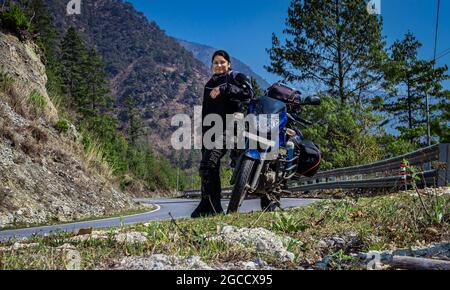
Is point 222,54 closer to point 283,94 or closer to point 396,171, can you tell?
point 283,94

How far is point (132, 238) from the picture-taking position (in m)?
3.05

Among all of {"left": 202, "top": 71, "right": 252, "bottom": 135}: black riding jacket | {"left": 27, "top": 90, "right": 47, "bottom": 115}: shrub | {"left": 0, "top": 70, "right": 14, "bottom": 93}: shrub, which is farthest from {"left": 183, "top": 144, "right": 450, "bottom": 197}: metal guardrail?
{"left": 0, "top": 70, "right": 14, "bottom": 93}: shrub

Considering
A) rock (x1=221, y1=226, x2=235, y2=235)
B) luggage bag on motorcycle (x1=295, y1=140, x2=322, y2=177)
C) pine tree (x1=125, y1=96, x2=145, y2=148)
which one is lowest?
rock (x1=221, y1=226, x2=235, y2=235)

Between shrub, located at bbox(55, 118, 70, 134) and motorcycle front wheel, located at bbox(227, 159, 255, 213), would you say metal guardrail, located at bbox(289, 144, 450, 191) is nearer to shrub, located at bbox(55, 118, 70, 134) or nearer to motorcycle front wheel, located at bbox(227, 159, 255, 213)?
motorcycle front wheel, located at bbox(227, 159, 255, 213)

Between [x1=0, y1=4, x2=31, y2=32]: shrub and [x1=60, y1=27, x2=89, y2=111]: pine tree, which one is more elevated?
[x1=60, y1=27, x2=89, y2=111]: pine tree

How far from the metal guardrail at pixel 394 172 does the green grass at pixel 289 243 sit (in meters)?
0.52

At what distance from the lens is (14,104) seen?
1155cm

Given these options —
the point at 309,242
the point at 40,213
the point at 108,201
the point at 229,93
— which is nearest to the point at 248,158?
the point at 229,93

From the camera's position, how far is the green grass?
7.92 feet

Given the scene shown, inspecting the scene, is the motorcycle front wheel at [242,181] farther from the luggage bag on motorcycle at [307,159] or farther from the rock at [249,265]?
the rock at [249,265]

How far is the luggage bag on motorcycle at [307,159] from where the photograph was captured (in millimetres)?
6160

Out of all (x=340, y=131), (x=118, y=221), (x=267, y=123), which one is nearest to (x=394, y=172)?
(x=118, y=221)

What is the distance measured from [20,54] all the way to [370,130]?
14.8 meters

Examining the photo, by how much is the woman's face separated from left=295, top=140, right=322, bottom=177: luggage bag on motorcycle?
4.85ft
